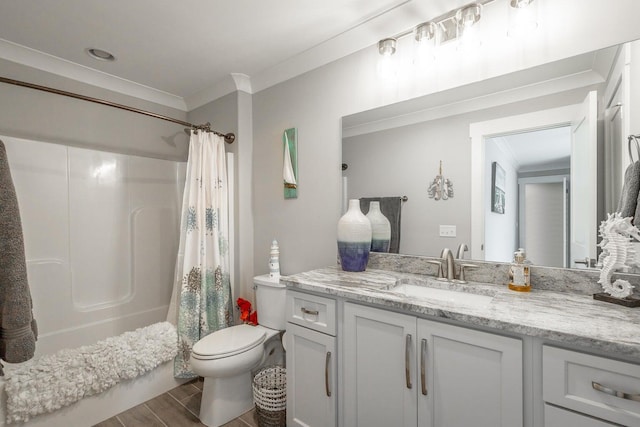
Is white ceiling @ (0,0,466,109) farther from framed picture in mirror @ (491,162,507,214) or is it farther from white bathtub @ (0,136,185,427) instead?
framed picture in mirror @ (491,162,507,214)

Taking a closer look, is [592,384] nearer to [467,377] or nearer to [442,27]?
[467,377]

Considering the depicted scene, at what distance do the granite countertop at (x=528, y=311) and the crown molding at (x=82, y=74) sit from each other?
2.31m

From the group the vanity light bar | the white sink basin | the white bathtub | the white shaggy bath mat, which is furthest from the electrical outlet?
the white bathtub

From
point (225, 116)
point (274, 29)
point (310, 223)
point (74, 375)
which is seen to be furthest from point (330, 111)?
point (74, 375)

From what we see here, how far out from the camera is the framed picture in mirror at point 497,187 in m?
1.43

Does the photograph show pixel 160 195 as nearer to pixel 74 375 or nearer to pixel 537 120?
pixel 74 375

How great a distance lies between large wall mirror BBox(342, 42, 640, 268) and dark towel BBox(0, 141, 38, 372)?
63.3 inches

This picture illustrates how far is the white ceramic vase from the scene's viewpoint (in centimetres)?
179

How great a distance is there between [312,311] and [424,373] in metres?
0.57

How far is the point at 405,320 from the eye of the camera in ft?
3.86

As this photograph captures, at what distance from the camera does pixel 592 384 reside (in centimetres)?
84

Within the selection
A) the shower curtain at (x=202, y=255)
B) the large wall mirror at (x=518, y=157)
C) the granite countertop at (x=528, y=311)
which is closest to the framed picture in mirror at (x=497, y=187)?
the large wall mirror at (x=518, y=157)

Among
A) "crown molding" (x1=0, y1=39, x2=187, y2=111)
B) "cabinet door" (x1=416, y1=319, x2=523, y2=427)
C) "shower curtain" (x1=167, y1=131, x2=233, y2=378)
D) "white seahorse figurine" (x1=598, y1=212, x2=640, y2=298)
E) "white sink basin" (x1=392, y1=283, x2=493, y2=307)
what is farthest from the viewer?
"shower curtain" (x1=167, y1=131, x2=233, y2=378)

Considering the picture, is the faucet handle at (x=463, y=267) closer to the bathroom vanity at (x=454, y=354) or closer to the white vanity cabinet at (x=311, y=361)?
the bathroom vanity at (x=454, y=354)
